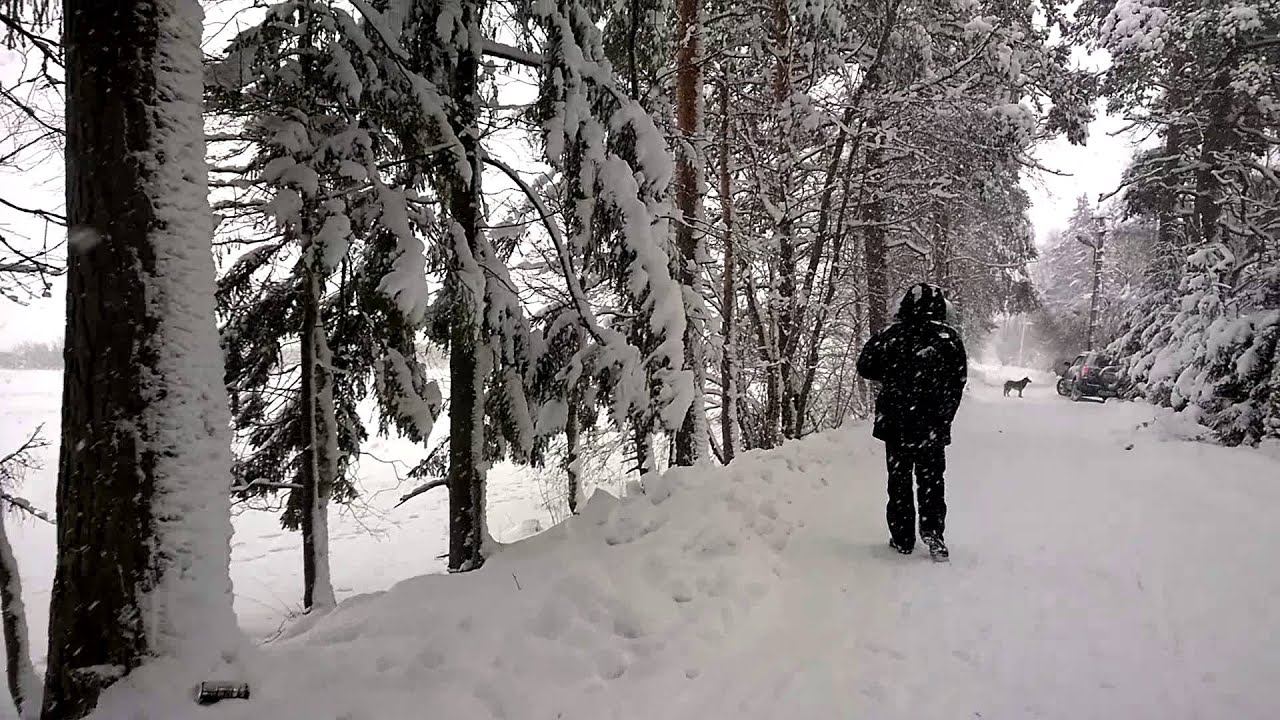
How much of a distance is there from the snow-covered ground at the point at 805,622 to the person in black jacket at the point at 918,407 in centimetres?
30

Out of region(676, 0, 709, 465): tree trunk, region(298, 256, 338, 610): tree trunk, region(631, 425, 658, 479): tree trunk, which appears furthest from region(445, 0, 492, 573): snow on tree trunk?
region(676, 0, 709, 465): tree trunk

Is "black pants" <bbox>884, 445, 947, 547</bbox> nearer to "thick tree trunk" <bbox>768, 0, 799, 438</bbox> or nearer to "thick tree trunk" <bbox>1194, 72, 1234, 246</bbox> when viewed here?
"thick tree trunk" <bbox>768, 0, 799, 438</bbox>

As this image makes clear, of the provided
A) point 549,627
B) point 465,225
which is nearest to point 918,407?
point 549,627

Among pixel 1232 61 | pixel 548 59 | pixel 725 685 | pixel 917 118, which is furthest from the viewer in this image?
pixel 1232 61

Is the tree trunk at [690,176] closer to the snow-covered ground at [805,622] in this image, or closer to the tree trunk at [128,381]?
the snow-covered ground at [805,622]

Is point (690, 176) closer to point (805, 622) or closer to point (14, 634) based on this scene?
point (805, 622)

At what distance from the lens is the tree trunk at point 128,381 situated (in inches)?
89.6

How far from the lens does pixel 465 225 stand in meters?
5.01

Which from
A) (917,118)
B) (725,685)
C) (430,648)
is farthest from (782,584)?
(917,118)

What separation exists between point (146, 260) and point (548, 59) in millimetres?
3257

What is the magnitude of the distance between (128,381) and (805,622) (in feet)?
11.2

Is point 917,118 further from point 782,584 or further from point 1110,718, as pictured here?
point 1110,718

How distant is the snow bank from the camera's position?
2.59 meters

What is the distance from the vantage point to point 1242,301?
8.97m
